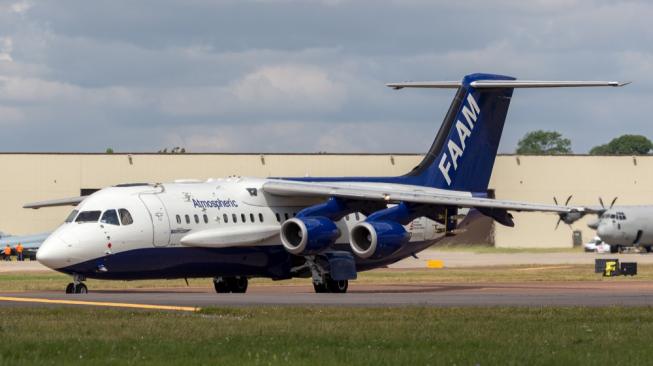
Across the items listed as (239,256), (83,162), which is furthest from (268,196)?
(83,162)

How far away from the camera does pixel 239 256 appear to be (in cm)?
3931

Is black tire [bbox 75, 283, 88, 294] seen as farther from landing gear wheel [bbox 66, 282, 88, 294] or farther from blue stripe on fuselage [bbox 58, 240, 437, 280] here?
blue stripe on fuselage [bbox 58, 240, 437, 280]

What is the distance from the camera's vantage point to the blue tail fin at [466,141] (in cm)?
4438

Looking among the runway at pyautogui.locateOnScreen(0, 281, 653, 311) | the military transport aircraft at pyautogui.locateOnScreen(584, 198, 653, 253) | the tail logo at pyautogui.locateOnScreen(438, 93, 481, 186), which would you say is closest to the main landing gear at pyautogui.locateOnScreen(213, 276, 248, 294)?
the runway at pyautogui.locateOnScreen(0, 281, 653, 311)

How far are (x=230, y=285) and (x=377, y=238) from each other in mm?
5757

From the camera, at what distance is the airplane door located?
1462 inches

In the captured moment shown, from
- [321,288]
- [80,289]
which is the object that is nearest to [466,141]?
[321,288]

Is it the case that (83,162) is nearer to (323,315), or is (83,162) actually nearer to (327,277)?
(327,277)

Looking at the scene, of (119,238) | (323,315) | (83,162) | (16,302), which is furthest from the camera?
(83,162)

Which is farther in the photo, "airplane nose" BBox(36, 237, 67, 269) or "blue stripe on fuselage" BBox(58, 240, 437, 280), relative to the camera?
"blue stripe on fuselage" BBox(58, 240, 437, 280)

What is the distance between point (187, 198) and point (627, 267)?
23.3 m

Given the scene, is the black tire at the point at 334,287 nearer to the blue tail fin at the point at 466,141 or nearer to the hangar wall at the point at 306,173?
Answer: the blue tail fin at the point at 466,141

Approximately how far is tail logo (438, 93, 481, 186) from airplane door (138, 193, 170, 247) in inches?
433

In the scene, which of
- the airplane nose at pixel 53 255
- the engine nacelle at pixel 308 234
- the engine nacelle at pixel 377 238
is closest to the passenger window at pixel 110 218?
the airplane nose at pixel 53 255
